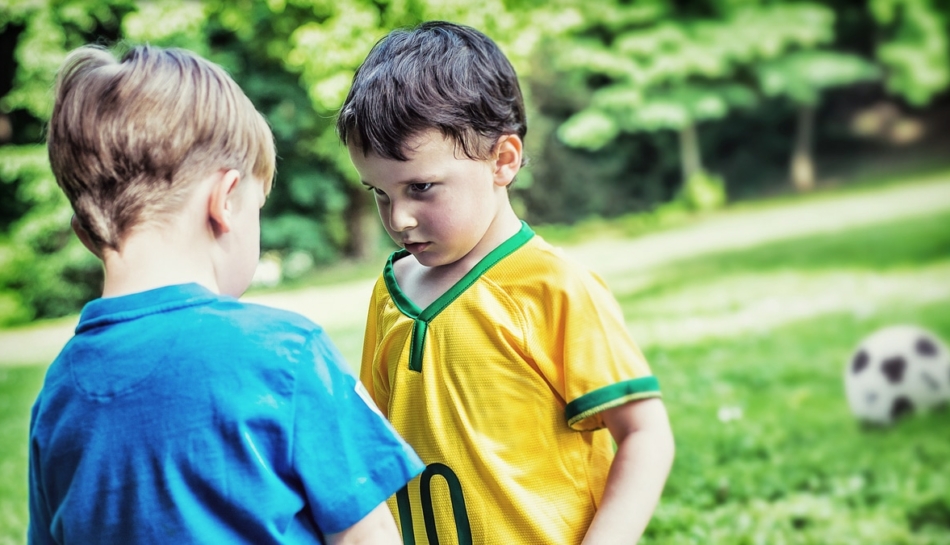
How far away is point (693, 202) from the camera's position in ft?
41.7

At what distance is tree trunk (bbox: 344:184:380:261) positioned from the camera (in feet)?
31.2

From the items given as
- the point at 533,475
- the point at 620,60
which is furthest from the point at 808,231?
the point at 533,475

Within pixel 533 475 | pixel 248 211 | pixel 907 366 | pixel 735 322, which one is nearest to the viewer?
pixel 248 211

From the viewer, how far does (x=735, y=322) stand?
629 centimetres

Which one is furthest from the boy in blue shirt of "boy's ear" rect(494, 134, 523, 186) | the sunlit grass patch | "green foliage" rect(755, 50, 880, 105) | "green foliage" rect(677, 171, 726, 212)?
"green foliage" rect(755, 50, 880, 105)

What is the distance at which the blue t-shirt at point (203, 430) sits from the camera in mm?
943

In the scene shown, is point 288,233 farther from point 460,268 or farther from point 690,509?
point 460,268

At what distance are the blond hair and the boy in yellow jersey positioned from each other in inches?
14.2

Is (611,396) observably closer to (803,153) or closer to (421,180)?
(421,180)

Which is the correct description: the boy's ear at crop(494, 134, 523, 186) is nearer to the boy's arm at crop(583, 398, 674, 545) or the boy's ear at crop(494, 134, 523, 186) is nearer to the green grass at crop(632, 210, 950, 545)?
the boy's arm at crop(583, 398, 674, 545)

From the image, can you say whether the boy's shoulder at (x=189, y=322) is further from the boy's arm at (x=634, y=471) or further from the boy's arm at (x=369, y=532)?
the boy's arm at (x=634, y=471)

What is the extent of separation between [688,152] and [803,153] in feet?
6.85

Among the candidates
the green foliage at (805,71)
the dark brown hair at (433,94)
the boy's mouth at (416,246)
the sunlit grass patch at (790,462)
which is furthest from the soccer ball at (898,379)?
the green foliage at (805,71)

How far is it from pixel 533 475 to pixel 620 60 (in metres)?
11.6
